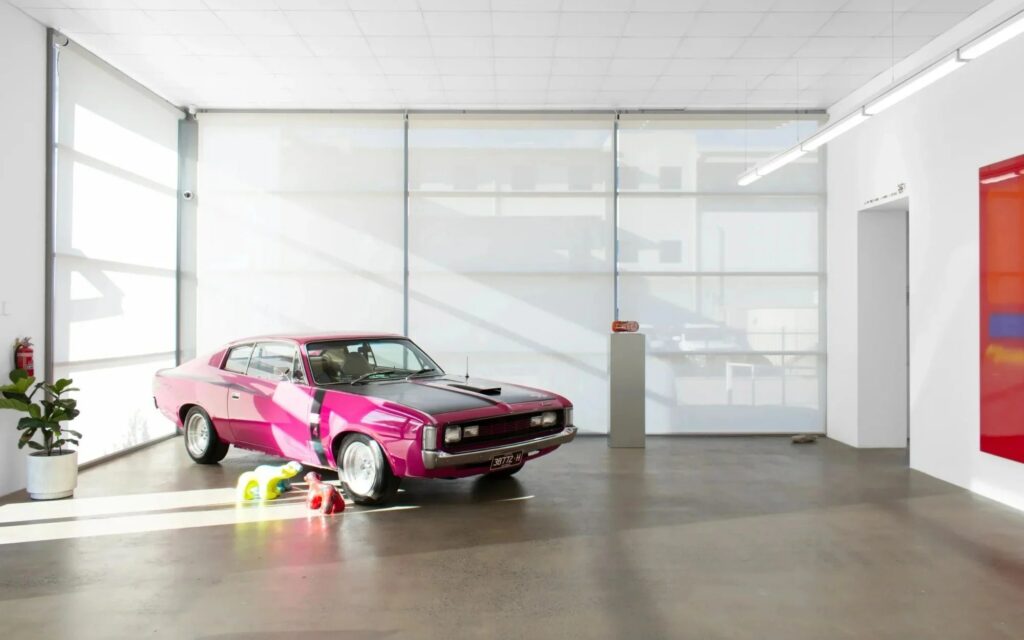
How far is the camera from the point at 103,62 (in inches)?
296

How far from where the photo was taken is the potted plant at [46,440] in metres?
5.82

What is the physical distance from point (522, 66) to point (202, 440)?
5238 millimetres

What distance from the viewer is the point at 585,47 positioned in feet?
23.5

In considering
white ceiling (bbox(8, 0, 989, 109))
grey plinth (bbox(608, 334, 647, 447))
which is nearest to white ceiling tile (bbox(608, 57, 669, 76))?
white ceiling (bbox(8, 0, 989, 109))

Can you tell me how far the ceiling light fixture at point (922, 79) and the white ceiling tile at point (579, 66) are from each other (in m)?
2.18

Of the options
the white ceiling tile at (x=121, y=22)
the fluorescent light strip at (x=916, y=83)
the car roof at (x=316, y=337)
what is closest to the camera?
the fluorescent light strip at (x=916, y=83)

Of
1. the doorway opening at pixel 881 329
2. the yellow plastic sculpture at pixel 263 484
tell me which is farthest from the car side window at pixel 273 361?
the doorway opening at pixel 881 329

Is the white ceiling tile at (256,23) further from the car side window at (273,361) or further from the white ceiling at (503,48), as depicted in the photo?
the car side window at (273,361)

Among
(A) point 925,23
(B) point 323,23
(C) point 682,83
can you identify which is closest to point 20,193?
(B) point 323,23

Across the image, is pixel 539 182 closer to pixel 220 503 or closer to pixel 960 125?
pixel 960 125

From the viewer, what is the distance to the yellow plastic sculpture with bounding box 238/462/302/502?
593 centimetres

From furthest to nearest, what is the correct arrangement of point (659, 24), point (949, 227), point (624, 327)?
point (624, 327), point (949, 227), point (659, 24)

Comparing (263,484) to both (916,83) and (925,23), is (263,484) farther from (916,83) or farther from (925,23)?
(925,23)

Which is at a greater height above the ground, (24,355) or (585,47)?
(585,47)
